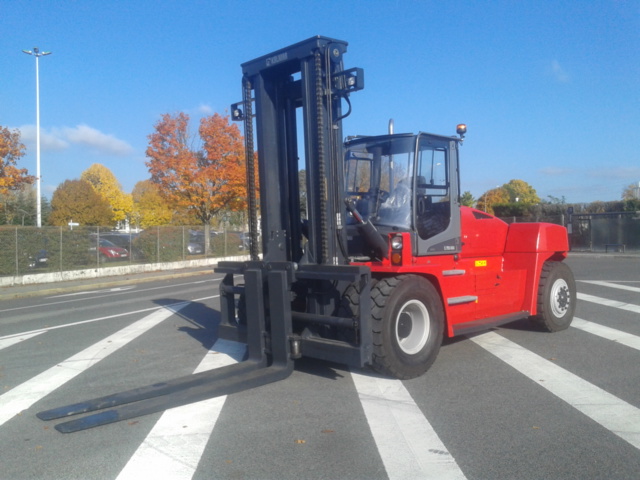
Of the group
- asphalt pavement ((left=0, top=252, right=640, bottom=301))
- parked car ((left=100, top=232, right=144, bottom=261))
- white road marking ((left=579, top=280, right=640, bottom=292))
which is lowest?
asphalt pavement ((left=0, top=252, right=640, bottom=301))

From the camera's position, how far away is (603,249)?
117ft

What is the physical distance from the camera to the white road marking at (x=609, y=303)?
37.3ft

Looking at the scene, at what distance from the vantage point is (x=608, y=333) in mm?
8922

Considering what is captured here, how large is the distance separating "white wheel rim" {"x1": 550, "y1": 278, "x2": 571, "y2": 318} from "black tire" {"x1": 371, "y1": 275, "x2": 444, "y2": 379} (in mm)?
3296

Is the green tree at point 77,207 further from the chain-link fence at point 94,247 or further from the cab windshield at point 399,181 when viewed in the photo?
the cab windshield at point 399,181

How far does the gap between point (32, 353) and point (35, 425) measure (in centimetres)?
376

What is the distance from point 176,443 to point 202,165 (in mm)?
32078

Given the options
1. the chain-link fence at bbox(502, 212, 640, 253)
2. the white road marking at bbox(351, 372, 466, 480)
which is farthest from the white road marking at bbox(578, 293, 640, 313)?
the chain-link fence at bbox(502, 212, 640, 253)

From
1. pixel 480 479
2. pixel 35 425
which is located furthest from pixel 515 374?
pixel 35 425

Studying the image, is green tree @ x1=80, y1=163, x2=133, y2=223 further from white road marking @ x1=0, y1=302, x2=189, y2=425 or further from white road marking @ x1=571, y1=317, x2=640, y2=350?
white road marking @ x1=571, y1=317, x2=640, y2=350

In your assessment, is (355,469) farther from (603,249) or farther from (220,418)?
(603,249)

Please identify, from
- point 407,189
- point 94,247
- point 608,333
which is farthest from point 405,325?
point 94,247

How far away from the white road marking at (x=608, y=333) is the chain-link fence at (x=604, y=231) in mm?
27634

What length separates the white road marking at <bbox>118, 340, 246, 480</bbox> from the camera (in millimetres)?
4137
